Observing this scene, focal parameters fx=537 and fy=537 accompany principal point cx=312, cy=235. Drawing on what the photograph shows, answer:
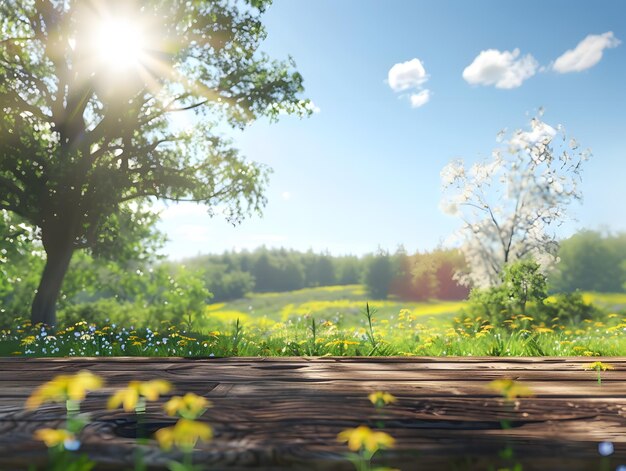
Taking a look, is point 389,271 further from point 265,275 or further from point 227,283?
point 227,283

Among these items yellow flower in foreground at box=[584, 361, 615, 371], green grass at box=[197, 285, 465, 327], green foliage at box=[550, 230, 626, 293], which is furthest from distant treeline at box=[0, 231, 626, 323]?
yellow flower in foreground at box=[584, 361, 615, 371]

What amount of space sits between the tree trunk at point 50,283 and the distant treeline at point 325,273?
26.8 m

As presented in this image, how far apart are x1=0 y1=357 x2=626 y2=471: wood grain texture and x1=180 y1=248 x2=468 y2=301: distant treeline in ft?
113

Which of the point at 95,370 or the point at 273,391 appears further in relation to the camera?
the point at 95,370

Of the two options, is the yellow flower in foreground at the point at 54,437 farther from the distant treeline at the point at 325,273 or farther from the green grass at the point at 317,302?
the distant treeline at the point at 325,273

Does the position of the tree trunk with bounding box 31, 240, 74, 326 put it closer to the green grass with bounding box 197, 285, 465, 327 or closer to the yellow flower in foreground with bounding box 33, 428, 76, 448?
the yellow flower in foreground with bounding box 33, 428, 76, 448

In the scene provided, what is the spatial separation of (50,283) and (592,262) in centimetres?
3774

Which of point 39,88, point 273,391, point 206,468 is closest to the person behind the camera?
point 206,468

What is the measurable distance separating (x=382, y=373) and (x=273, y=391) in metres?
0.82

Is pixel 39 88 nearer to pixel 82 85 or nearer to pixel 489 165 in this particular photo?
pixel 82 85

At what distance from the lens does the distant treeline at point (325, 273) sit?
1699 inches

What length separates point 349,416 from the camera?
7.41 feet

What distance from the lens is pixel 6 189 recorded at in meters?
13.1

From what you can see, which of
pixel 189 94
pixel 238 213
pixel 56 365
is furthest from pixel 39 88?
pixel 56 365
